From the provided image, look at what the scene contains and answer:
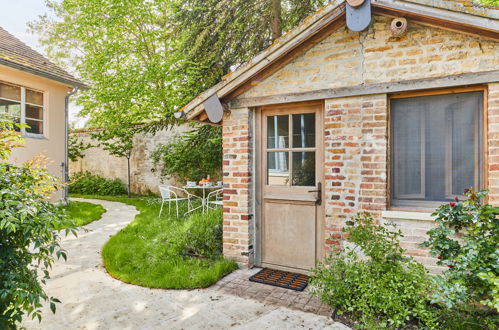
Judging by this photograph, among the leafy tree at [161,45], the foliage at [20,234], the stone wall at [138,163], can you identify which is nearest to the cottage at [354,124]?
the foliage at [20,234]

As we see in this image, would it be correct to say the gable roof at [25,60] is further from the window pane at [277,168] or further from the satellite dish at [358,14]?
the satellite dish at [358,14]

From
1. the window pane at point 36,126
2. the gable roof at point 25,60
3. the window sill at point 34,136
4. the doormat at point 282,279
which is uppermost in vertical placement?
the gable roof at point 25,60

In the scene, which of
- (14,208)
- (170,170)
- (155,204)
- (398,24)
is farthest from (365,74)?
(170,170)

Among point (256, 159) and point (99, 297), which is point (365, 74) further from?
point (99, 297)

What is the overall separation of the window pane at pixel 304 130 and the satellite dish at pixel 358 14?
4.21ft

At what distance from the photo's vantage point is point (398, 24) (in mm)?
3564

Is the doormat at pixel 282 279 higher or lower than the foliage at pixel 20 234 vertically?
lower

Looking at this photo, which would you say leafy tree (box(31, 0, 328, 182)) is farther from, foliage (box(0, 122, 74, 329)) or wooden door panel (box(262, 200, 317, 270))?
foliage (box(0, 122, 74, 329))

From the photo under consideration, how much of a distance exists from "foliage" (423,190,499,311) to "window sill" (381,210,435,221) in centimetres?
38

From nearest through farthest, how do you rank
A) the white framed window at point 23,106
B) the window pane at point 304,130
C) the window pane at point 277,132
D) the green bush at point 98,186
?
the window pane at point 304,130, the window pane at point 277,132, the white framed window at point 23,106, the green bush at point 98,186

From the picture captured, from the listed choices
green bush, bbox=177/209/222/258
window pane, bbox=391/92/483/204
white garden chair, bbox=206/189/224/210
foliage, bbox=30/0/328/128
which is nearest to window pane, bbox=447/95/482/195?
window pane, bbox=391/92/483/204

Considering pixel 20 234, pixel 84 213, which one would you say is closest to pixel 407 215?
pixel 20 234

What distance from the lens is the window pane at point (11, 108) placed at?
879 cm

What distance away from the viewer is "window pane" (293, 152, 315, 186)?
14.4ft
